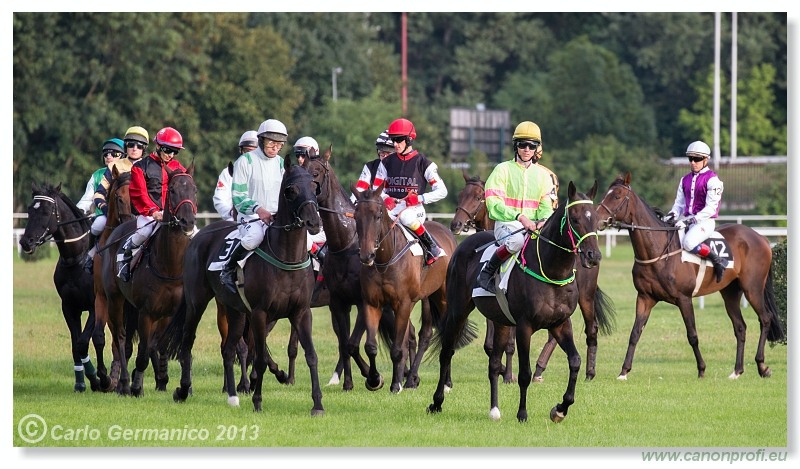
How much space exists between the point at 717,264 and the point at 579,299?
2011 millimetres

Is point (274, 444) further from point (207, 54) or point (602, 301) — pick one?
point (207, 54)

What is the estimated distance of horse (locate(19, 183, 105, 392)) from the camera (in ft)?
42.6

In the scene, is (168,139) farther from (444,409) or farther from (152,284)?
(444,409)

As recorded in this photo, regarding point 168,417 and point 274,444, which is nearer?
point 274,444

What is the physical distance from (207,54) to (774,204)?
19.3 m

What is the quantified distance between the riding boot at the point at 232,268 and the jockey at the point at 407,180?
1958 mm

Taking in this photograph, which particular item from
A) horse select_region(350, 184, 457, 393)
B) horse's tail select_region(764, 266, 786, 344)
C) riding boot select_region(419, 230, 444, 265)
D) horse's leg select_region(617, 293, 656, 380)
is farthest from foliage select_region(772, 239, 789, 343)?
horse select_region(350, 184, 457, 393)

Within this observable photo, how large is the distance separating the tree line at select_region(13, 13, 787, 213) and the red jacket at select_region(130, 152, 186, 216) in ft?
83.5

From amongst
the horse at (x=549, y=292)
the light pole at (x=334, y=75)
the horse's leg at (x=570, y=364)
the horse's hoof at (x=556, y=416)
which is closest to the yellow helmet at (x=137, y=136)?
the horse at (x=549, y=292)

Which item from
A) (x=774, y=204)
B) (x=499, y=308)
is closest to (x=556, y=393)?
(x=499, y=308)

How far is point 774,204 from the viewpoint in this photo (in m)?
39.3

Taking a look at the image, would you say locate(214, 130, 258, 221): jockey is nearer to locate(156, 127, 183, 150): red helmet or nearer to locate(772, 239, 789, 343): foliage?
locate(156, 127, 183, 150): red helmet
